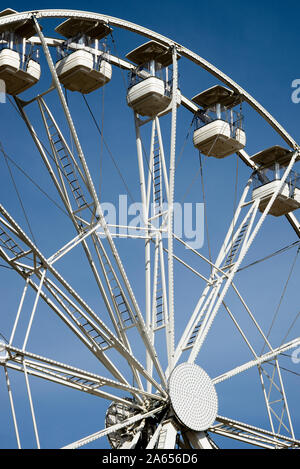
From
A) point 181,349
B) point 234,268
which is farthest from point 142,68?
point 181,349

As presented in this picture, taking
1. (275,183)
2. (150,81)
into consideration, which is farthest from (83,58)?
(275,183)

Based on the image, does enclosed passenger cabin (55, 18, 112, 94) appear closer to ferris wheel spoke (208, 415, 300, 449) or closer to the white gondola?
the white gondola

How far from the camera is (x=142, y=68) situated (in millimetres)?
34500

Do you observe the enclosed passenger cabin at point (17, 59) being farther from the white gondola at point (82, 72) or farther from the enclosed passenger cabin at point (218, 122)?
the enclosed passenger cabin at point (218, 122)

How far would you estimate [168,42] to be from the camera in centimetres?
3409

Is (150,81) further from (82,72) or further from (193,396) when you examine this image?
(193,396)

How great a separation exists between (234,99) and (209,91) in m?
1.00

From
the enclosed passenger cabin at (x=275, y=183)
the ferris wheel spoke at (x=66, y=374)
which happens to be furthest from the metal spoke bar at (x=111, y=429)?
the enclosed passenger cabin at (x=275, y=183)

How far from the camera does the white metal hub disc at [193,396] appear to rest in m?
A: 29.2

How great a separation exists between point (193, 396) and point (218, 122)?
11.0 metres

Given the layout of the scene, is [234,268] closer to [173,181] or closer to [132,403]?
[173,181]

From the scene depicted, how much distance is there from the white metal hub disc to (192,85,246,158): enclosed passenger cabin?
9.61m

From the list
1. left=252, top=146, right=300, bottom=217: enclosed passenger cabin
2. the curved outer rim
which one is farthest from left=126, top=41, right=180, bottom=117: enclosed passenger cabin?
left=252, top=146, right=300, bottom=217: enclosed passenger cabin

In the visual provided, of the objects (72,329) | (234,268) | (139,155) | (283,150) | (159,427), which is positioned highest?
(283,150)
